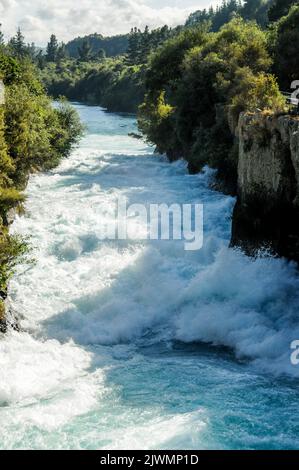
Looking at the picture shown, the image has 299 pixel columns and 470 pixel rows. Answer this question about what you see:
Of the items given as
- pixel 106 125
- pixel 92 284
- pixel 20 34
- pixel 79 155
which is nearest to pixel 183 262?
pixel 92 284

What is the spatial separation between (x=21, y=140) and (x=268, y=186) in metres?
14.8

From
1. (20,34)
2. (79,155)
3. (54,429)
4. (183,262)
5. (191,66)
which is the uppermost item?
(20,34)

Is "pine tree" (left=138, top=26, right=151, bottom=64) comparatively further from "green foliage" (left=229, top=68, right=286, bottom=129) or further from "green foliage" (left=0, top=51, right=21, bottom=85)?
"green foliage" (left=229, top=68, right=286, bottom=129)

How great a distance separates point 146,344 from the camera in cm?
1709

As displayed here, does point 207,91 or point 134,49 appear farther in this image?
point 134,49

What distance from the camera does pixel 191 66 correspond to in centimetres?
4072

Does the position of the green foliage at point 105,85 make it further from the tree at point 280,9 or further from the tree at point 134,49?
the tree at point 280,9

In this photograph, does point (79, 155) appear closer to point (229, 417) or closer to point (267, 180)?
point (267, 180)

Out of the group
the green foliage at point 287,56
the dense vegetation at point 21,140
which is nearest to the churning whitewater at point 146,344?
the dense vegetation at point 21,140

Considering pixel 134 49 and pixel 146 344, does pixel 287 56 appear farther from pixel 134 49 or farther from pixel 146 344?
pixel 134 49

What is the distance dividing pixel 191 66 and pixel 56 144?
11270mm

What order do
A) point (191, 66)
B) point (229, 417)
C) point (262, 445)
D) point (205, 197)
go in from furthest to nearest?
point (191, 66) < point (205, 197) < point (229, 417) < point (262, 445)

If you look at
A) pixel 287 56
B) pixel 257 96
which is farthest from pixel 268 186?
pixel 287 56

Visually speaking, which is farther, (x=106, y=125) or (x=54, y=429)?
(x=106, y=125)
